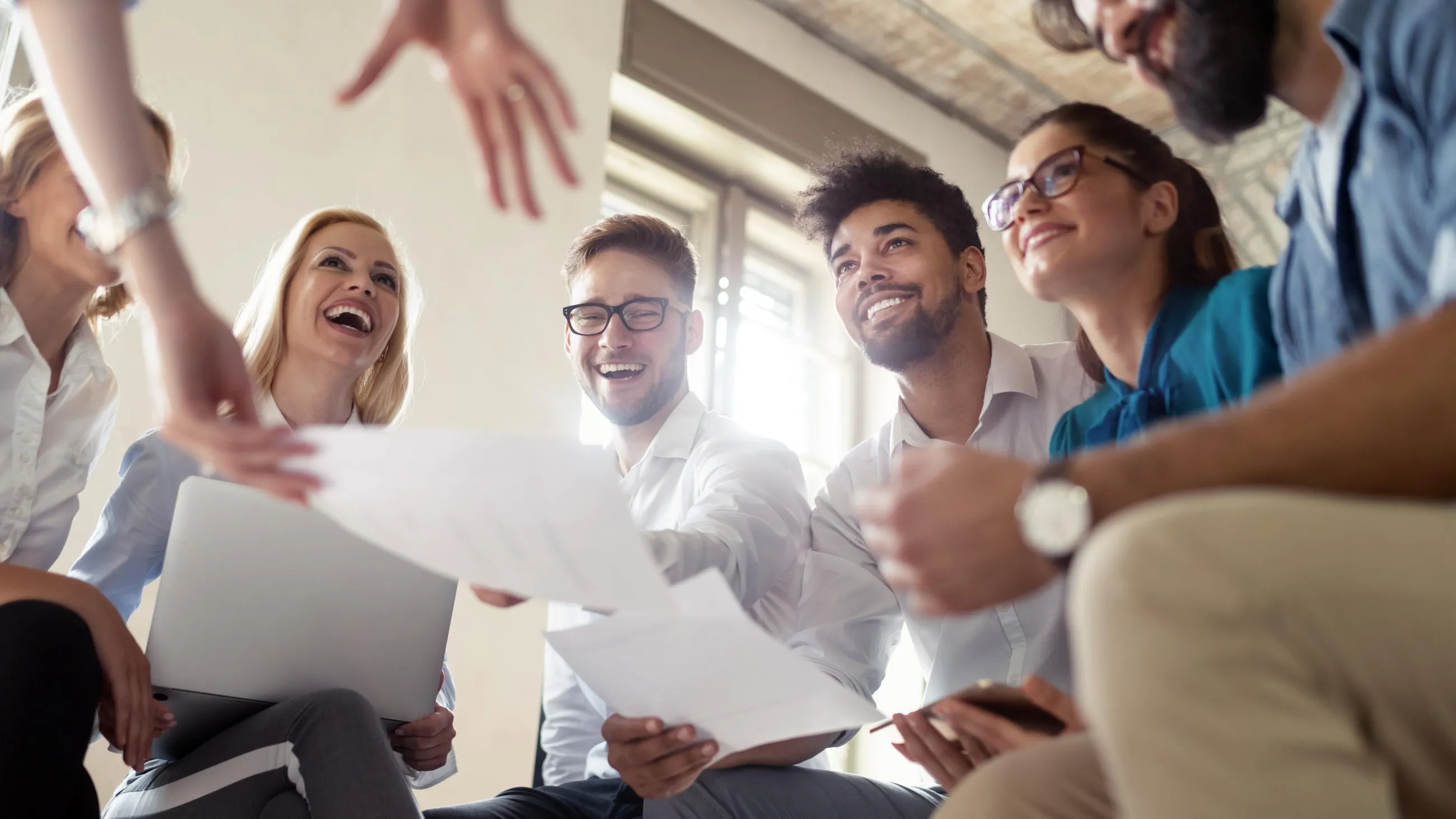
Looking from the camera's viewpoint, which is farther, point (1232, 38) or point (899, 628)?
point (899, 628)

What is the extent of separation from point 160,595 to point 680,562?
1.70 feet

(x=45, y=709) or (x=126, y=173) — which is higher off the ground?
(x=126, y=173)

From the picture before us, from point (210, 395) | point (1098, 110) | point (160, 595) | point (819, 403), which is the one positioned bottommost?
point (160, 595)

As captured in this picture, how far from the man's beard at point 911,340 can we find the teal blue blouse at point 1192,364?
1.56 ft

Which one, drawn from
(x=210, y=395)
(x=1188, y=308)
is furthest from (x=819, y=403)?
(x=210, y=395)

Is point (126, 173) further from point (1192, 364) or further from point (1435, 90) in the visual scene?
point (1192, 364)

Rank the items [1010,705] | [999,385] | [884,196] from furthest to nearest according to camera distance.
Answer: [884,196] → [999,385] → [1010,705]

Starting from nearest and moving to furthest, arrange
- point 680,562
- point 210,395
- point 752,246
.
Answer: point 210,395 < point 680,562 < point 752,246

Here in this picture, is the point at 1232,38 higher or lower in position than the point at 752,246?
lower

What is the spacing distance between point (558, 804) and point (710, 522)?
47 centimetres

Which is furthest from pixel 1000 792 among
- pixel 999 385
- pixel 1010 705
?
pixel 999 385

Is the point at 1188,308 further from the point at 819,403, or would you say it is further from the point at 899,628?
the point at 819,403

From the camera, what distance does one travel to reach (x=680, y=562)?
1175mm

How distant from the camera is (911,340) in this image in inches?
71.4
